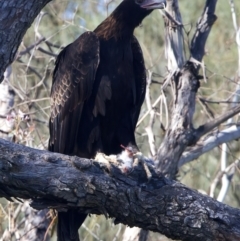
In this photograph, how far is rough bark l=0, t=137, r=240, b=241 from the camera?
159 inches

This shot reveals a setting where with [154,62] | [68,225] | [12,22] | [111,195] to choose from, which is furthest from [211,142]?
[12,22]

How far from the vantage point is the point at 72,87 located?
550 centimetres

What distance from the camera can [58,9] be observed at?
8867mm

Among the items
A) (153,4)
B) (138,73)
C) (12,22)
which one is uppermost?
(153,4)

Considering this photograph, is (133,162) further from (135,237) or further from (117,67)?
(135,237)

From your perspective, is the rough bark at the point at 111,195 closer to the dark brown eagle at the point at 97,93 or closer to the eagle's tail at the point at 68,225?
the eagle's tail at the point at 68,225

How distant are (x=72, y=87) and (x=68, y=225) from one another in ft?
3.20

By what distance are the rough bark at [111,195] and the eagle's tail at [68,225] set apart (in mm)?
995

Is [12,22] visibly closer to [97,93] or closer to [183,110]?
[97,93]

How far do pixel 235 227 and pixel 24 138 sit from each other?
238 cm

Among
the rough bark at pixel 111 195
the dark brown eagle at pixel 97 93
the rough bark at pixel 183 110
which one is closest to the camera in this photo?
the rough bark at pixel 111 195

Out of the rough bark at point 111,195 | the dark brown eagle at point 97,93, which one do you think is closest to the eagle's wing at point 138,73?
the dark brown eagle at point 97,93

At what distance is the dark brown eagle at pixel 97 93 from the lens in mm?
5398

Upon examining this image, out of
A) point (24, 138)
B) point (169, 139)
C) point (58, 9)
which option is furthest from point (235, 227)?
point (58, 9)
